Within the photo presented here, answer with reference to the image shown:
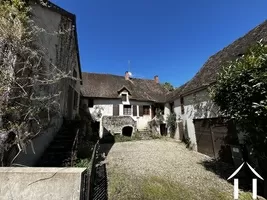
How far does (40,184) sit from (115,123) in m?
15.3

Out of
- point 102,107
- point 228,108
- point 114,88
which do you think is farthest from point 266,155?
point 114,88

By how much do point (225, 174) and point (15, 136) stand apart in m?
7.74

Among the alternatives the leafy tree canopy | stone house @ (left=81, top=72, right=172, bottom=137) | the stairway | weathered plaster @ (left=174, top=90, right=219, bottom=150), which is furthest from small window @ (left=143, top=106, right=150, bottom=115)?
the leafy tree canopy

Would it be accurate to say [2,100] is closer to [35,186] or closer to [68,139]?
[35,186]

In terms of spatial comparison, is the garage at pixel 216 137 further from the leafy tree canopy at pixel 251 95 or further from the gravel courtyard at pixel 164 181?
the leafy tree canopy at pixel 251 95

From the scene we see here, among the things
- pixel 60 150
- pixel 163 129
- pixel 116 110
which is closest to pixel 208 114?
pixel 60 150

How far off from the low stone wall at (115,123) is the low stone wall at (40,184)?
15071 millimetres

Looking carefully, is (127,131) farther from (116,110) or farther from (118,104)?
(118,104)

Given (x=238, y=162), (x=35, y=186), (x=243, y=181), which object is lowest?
(x=243, y=181)

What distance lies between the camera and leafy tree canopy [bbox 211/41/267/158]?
4688mm

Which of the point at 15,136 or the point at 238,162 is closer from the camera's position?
the point at 15,136

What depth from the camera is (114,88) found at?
70.9 feet

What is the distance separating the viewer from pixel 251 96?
16.4ft

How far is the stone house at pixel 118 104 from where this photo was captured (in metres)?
18.5
